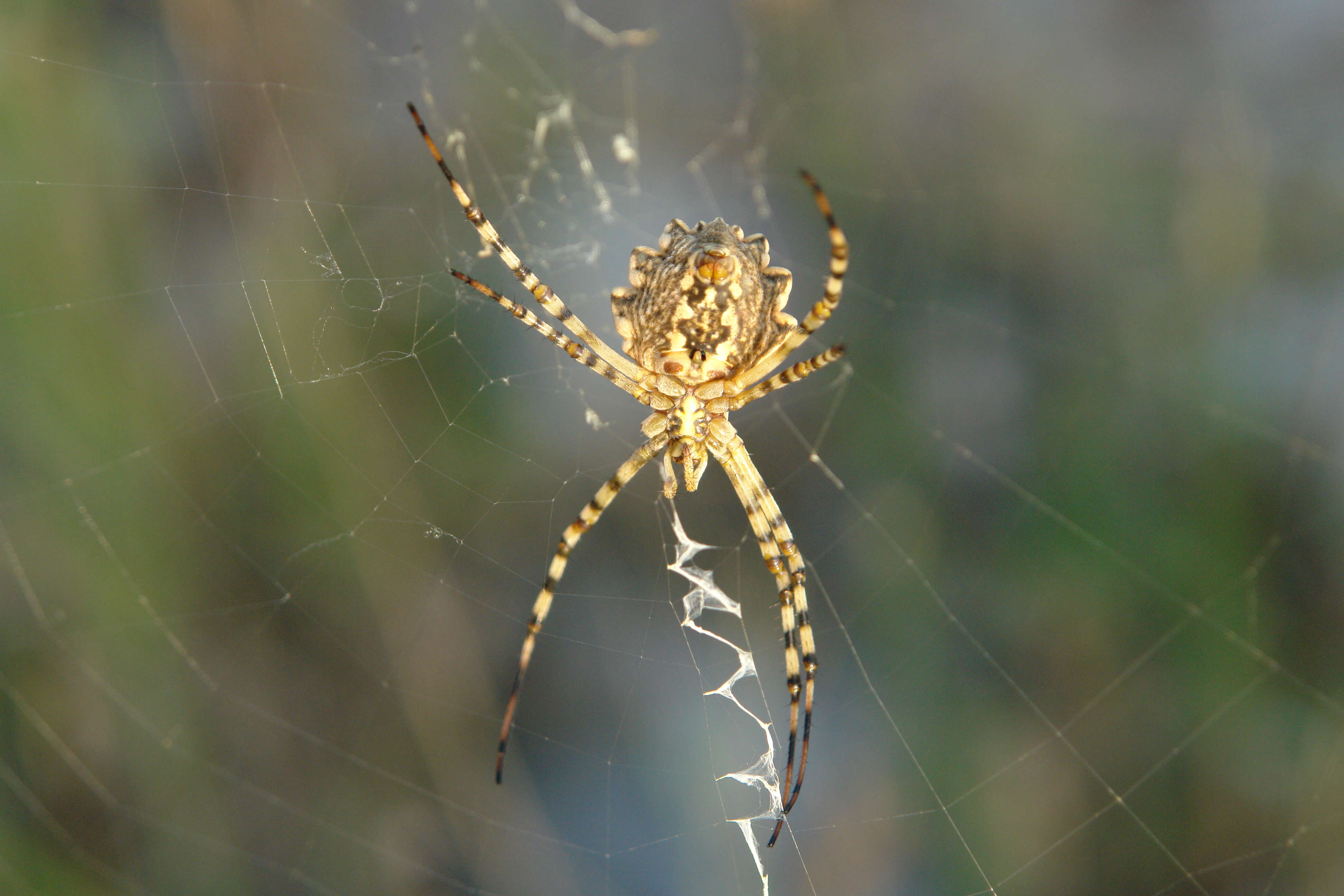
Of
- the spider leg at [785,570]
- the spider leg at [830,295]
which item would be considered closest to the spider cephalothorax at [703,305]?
the spider leg at [830,295]

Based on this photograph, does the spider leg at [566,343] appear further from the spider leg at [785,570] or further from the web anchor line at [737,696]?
the web anchor line at [737,696]

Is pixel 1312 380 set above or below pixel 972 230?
below

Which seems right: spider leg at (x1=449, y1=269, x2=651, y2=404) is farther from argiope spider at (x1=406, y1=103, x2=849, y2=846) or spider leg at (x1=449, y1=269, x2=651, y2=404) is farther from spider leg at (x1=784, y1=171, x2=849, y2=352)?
spider leg at (x1=784, y1=171, x2=849, y2=352)

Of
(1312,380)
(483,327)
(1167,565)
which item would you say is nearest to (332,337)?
(483,327)

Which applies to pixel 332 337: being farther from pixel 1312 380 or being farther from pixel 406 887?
pixel 1312 380

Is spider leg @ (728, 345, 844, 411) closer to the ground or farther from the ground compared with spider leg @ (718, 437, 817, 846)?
farther from the ground

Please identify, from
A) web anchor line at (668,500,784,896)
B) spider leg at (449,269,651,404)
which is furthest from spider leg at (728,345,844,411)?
web anchor line at (668,500,784,896)
